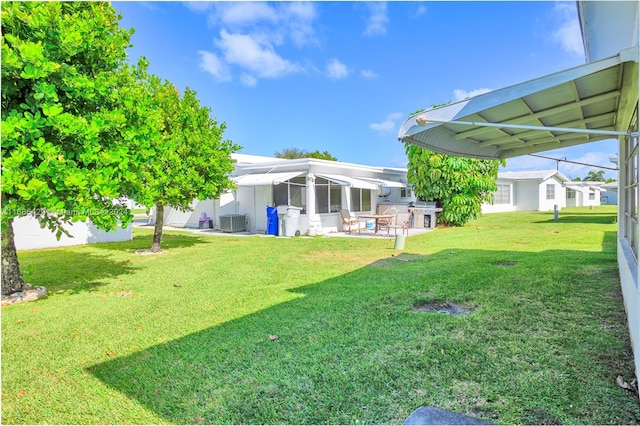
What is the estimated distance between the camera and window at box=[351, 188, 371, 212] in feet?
62.4

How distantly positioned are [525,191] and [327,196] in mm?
Result: 26207

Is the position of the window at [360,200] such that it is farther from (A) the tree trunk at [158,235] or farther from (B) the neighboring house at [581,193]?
(B) the neighboring house at [581,193]

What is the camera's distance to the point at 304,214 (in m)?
16.9

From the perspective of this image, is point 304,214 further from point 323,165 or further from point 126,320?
point 126,320

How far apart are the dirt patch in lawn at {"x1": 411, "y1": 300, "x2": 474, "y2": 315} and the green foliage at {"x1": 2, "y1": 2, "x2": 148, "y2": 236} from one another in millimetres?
5187

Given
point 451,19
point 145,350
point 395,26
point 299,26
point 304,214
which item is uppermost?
point 299,26

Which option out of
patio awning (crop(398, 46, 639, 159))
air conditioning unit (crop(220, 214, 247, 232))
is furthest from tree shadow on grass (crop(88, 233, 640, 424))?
air conditioning unit (crop(220, 214, 247, 232))

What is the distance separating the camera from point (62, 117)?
5.08 metres

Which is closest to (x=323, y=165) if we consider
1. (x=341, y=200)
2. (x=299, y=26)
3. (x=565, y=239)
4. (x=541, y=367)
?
(x=341, y=200)

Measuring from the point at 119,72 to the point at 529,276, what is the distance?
371 inches

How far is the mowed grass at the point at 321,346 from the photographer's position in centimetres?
308

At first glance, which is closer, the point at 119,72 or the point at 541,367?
the point at 541,367

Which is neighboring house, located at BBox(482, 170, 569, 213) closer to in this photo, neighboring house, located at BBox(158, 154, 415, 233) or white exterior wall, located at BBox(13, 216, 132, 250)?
neighboring house, located at BBox(158, 154, 415, 233)

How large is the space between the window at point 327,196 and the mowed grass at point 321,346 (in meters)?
8.73
